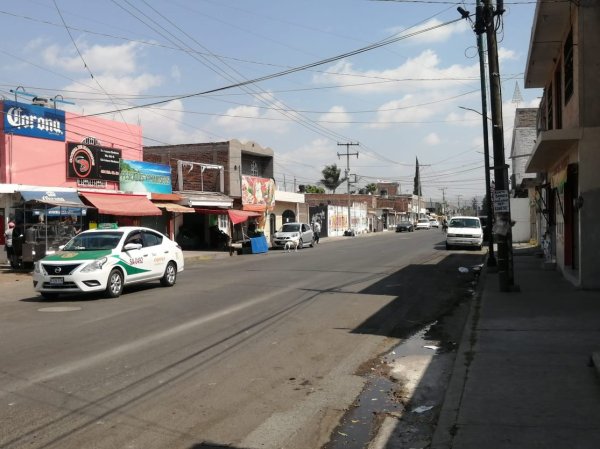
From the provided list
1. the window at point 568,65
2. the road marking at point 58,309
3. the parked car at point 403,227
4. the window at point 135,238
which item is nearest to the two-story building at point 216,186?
the window at point 135,238

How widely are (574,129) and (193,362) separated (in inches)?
382

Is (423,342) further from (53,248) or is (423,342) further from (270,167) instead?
(270,167)

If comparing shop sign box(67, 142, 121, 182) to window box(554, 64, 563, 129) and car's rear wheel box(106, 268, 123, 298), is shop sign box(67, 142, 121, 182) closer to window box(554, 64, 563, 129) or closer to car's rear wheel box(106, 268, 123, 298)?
car's rear wheel box(106, 268, 123, 298)

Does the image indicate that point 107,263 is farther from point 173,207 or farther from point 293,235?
point 293,235

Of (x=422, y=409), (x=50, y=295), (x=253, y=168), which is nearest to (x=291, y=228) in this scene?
(x=253, y=168)

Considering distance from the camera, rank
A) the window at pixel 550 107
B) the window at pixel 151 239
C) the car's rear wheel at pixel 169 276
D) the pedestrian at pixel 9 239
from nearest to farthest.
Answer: the window at pixel 151 239
the car's rear wheel at pixel 169 276
the window at pixel 550 107
the pedestrian at pixel 9 239

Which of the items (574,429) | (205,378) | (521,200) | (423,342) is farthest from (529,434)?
(521,200)

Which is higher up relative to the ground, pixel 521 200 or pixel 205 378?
pixel 521 200

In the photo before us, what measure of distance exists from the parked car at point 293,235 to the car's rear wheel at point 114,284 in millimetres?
23613

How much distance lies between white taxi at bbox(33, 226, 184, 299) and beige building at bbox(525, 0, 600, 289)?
970 centimetres

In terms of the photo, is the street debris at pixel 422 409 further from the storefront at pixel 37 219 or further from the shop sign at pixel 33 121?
the shop sign at pixel 33 121

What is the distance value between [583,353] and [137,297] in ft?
31.1

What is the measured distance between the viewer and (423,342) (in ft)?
28.0

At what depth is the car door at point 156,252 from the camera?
14.7 metres
